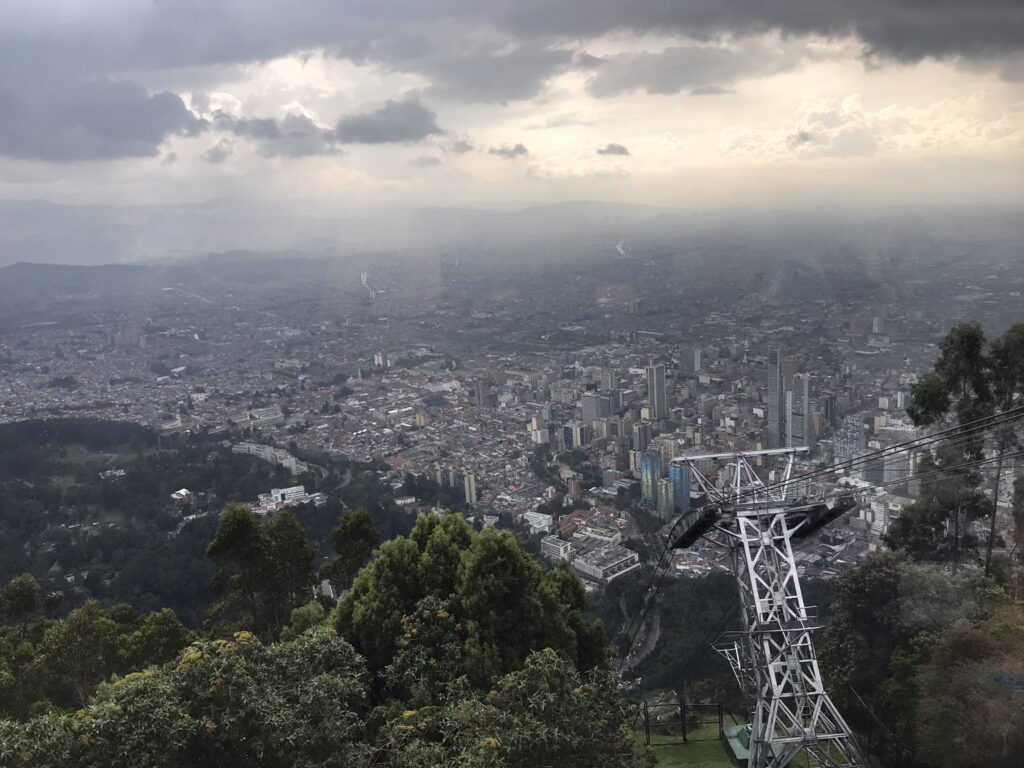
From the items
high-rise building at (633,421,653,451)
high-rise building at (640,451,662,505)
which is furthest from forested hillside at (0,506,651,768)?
high-rise building at (633,421,653,451)

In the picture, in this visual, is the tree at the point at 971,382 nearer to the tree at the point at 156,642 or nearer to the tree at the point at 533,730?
the tree at the point at 533,730

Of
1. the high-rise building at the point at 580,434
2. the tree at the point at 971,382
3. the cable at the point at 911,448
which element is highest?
the tree at the point at 971,382

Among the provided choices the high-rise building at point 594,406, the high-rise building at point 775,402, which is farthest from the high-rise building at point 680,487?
the high-rise building at point 594,406

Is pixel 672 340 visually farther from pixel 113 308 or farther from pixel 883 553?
pixel 113 308

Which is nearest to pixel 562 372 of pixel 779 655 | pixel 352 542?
pixel 352 542

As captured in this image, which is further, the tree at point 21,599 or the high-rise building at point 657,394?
the high-rise building at point 657,394

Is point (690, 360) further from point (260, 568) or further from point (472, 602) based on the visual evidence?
point (472, 602)

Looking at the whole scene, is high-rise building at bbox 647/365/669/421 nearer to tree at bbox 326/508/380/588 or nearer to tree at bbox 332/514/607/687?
tree at bbox 326/508/380/588

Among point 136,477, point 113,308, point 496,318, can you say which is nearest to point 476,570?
point 136,477
